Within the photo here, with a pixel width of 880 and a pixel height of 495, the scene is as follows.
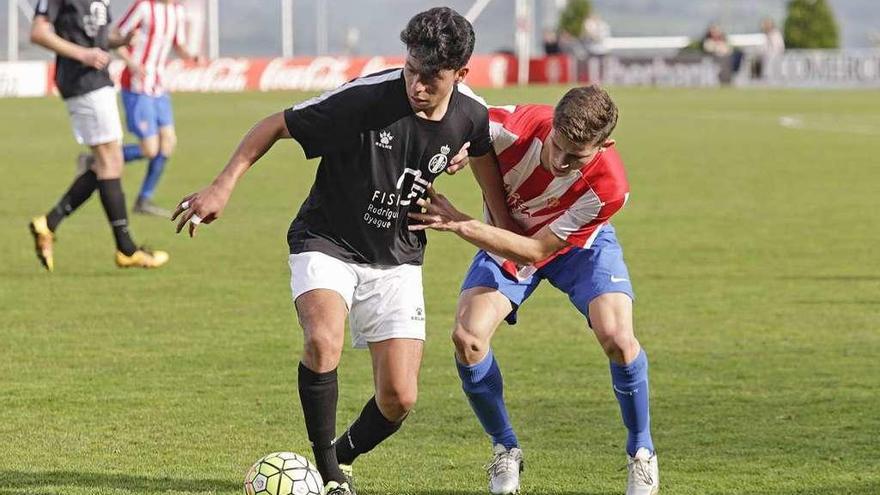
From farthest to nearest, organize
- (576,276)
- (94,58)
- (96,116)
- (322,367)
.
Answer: (96,116) → (94,58) → (576,276) → (322,367)

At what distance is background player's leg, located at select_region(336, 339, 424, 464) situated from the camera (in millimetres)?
5379

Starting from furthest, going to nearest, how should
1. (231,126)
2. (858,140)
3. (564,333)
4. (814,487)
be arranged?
(231,126) → (858,140) → (564,333) → (814,487)

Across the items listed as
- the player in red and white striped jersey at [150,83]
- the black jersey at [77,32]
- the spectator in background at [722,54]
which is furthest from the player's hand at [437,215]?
the spectator in background at [722,54]

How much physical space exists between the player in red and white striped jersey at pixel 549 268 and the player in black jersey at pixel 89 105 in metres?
5.32

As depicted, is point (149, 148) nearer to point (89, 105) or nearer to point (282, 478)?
point (89, 105)

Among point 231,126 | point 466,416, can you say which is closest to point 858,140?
point 231,126

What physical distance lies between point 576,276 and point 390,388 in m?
0.95

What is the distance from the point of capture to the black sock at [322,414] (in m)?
5.26

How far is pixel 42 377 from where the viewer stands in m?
7.43

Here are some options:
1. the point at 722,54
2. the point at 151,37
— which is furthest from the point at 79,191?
the point at 722,54

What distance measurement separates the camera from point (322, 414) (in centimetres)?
529

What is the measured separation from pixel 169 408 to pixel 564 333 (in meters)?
2.92

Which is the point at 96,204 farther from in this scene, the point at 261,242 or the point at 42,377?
the point at 42,377

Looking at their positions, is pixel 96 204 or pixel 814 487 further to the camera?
pixel 96 204
